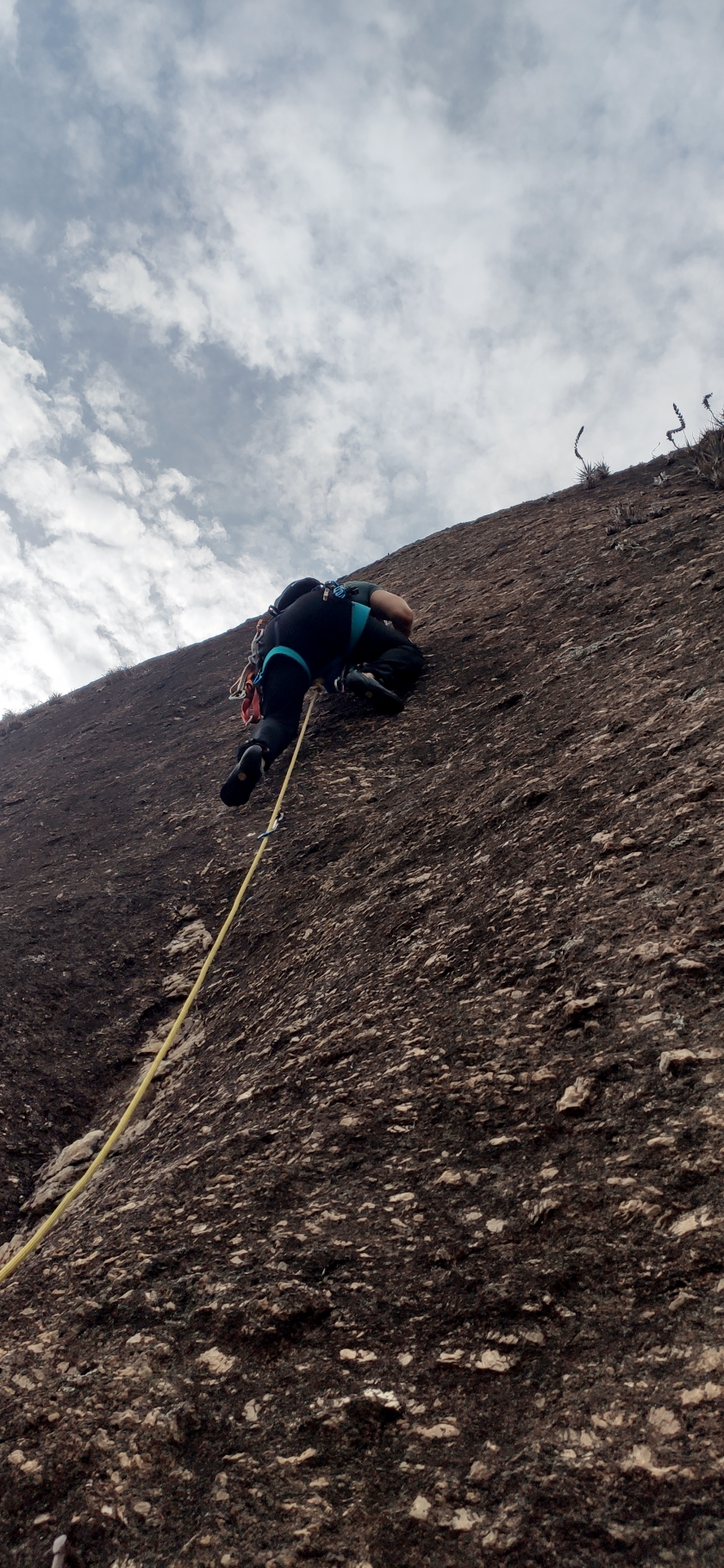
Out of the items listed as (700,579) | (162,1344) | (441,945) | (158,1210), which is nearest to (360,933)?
(441,945)

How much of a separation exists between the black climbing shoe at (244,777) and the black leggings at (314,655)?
22 cm

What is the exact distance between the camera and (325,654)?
20.4 feet

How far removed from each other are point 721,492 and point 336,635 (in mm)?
3490

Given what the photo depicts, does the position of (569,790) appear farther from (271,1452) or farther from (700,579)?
(271,1452)

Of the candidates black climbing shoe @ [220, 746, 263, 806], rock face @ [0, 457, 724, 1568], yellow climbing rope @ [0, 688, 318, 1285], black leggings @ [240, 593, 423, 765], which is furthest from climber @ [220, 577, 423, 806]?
rock face @ [0, 457, 724, 1568]

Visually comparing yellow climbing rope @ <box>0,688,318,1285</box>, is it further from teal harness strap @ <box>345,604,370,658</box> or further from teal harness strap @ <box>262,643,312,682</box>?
teal harness strap @ <box>345,604,370,658</box>

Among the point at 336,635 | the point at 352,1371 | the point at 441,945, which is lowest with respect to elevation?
the point at 352,1371

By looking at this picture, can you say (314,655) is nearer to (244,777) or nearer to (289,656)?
(289,656)

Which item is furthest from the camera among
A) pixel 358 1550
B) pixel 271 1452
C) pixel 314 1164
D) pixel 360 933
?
pixel 360 933

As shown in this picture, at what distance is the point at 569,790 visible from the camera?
3.60 m

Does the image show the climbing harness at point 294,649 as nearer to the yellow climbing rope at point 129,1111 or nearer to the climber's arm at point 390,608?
the climber's arm at point 390,608

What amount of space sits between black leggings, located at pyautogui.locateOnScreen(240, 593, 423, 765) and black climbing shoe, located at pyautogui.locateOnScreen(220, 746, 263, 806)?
22 cm

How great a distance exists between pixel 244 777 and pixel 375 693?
1.32 m

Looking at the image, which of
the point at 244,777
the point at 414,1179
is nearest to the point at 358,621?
the point at 244,777
